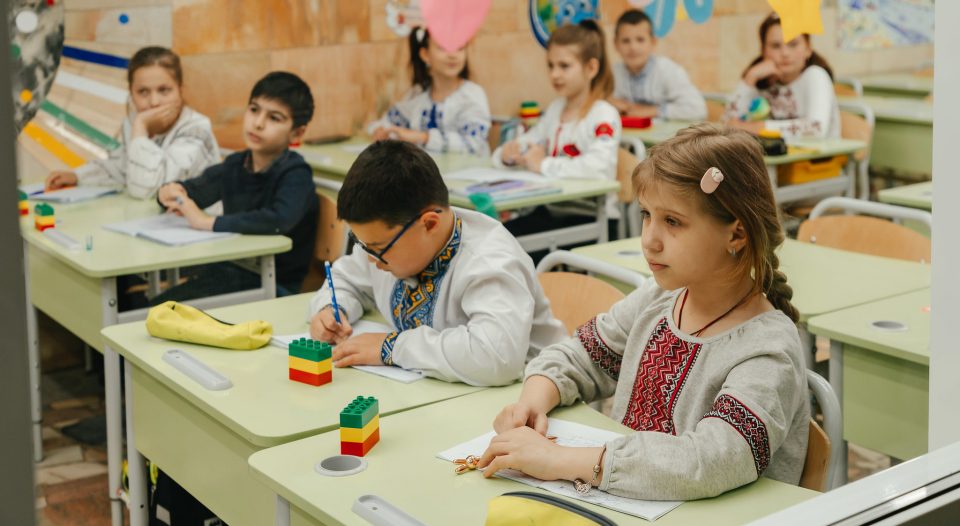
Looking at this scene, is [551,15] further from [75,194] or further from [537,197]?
[75,194]

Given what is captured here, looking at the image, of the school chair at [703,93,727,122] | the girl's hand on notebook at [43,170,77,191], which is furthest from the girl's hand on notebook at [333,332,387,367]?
the school chair at [703,93,727,122]

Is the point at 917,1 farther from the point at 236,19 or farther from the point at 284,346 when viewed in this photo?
the point at 284,346

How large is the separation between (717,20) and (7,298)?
586 cm

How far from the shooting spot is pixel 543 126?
436 cm

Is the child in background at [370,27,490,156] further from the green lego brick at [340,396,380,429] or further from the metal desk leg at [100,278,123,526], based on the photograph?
the green lego brick at [340,396,380,429]

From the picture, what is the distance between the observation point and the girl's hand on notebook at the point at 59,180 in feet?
11.8

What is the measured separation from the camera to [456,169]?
13.5 ft

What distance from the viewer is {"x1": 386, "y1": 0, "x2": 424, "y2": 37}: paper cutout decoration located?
4812 millimetres

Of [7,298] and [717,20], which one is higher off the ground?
[717,20]

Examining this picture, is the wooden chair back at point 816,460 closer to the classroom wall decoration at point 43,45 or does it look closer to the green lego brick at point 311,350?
the green lego brick at point 311,350

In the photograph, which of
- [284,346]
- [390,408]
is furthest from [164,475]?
[390,408]

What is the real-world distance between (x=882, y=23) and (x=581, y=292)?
541cm

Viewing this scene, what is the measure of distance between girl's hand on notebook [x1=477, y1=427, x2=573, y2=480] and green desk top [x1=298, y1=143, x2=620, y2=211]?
184 centimetres

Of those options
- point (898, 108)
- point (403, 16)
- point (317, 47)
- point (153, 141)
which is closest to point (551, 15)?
point (403, 16)
